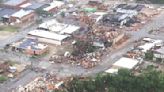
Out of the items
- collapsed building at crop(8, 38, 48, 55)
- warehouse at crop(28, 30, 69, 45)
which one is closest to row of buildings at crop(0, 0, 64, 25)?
warehouse at crop(28, 30, 69, 45)

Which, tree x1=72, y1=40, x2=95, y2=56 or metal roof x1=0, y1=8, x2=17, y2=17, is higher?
tree x1=72, y1=40, x2=95, y2=56

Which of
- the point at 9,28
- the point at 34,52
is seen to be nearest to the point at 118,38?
the point at 34,52

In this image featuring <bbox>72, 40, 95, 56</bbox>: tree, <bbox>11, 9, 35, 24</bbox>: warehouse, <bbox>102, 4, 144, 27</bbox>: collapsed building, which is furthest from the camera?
<bbox>11, 9, 35, 24</bbox>: warehouse

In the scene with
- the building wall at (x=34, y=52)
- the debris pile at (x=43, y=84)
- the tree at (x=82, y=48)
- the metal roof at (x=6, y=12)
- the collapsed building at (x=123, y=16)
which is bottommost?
the debris pile at (x=43, y=84)

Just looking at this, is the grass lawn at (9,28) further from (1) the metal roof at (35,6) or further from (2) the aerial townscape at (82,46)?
(1) the metal roof at (35,6)

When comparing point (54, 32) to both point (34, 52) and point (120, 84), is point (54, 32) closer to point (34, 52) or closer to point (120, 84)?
point (34, 52)

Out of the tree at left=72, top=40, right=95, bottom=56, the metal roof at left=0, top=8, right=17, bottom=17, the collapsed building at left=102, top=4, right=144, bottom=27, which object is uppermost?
the collapsed building at left=102, top=4, right=144, bottom=27

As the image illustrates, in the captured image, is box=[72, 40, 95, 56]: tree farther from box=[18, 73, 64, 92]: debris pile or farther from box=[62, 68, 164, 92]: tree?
box=[62, 68, 164, 92]: tree

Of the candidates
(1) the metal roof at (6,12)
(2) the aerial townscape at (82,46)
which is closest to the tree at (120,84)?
(2) the aerial townscape at (82,46)
